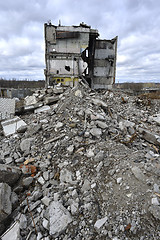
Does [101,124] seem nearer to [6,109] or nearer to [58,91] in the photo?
[58,91]

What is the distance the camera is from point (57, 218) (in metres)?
2.34

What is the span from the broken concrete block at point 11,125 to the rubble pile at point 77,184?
0.41 metres

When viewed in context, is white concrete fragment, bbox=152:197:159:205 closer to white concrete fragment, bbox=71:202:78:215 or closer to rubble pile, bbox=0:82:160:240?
rubble pile, bbox=0:82:160:240

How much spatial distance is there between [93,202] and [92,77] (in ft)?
32.8

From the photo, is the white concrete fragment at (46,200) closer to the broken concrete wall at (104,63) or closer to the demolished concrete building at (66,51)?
the demolished concrete building at (66,51)

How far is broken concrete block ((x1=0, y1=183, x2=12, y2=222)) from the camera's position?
2320 mm

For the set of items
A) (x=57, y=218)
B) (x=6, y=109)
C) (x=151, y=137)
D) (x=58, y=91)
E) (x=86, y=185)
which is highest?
(x=58, y=91)

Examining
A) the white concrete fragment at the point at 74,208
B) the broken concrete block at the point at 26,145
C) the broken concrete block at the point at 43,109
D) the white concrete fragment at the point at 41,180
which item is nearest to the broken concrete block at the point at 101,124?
the broken concrete block at the point at 26,145

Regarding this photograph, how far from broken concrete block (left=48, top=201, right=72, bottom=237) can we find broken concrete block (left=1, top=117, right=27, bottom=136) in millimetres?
3685

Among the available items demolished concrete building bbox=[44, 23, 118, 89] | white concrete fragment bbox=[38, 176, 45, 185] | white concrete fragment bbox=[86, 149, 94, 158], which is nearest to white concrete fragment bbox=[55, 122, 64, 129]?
white concrete fragment bbox=[86, 149, 94, 158]

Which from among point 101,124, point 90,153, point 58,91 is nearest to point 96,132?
point 101,124

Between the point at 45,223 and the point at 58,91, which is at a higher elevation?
the point at 58,91

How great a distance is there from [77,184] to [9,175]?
5.09ft

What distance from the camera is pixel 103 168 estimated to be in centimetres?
315
